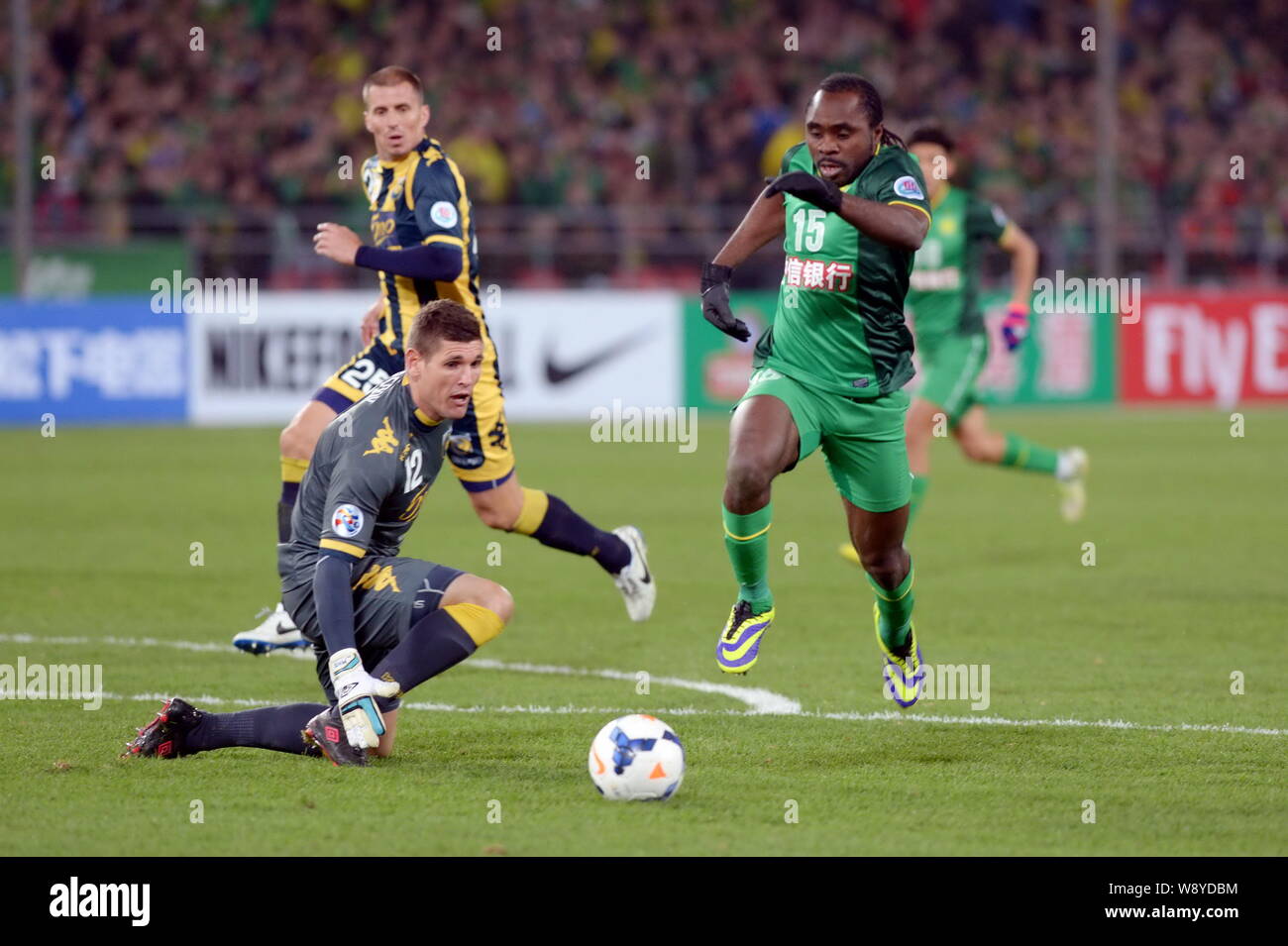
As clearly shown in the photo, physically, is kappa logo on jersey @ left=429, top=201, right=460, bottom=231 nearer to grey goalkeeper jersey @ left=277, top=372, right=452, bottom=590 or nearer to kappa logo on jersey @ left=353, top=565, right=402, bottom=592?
grey goalkeeper jersey @ left=277, top=372, right=452, bottom=590

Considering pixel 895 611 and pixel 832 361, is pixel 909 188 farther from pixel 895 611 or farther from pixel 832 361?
pixel 895 611

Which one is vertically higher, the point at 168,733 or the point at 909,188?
the point at 909,188

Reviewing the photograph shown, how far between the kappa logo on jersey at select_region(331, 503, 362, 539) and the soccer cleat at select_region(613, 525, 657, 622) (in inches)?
113

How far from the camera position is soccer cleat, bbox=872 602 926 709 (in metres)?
6.88

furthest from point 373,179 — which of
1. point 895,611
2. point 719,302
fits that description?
point 895,611

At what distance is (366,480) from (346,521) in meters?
0.15

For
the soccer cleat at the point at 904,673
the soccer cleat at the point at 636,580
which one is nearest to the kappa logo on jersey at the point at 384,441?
the soccer cleat at the point at 904,673

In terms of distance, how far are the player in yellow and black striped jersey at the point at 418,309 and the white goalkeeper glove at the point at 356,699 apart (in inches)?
85.4

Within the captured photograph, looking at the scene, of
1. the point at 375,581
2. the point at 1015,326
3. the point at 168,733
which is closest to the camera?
the point at 168,733

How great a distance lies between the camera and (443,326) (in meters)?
5.79

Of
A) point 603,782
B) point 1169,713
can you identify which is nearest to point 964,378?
point 1169,713

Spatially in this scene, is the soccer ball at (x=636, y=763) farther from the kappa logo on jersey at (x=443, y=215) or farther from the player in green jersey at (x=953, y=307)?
the player in green jersey at (x=953, y=307)

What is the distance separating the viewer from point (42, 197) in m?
22.5

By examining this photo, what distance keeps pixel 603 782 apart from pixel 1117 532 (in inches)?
313
